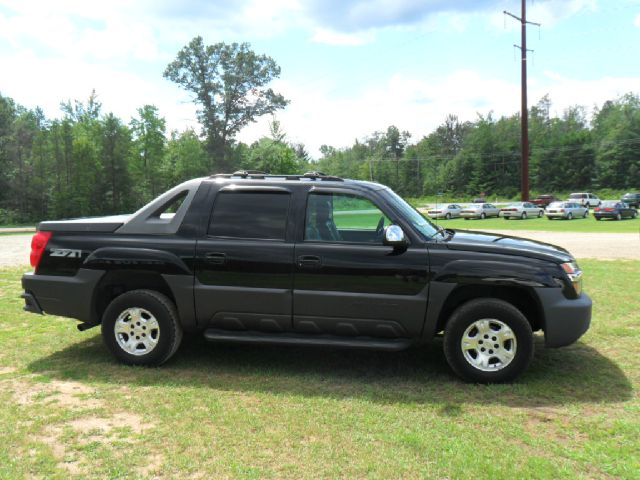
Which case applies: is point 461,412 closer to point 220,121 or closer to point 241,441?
point 241,441

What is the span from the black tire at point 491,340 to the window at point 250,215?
1.79m

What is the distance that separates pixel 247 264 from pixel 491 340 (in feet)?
7.60

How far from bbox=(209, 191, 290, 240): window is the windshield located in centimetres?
102

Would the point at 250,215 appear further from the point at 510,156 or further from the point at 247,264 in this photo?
the point at 510,156

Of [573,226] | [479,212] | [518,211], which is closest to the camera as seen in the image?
[573,226]

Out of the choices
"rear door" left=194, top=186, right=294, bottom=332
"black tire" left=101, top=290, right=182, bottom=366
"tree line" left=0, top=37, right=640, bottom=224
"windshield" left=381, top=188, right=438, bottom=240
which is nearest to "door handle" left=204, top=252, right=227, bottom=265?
"rear door" left=194, top=186, right=294, bottom=332

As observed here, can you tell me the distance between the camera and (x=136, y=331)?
5094 millimetres

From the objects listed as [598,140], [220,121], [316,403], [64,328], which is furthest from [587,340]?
[598,140]

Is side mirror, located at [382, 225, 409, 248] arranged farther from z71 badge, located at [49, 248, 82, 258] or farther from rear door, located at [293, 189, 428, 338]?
z71 badge, located at [49, 248, 82, 258]

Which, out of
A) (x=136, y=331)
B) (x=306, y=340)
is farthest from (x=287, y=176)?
(x=136, y=331)

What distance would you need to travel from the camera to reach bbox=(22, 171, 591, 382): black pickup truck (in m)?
4.58

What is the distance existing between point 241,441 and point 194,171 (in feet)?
206

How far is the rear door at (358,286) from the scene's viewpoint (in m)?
4.62

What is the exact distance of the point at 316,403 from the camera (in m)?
4.18
